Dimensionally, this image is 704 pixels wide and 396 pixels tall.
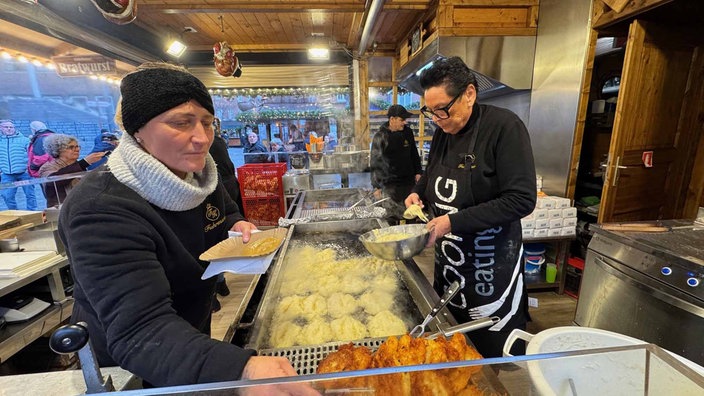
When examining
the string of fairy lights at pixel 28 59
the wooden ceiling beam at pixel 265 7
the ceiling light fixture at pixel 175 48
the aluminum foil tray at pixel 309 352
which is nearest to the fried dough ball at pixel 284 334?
the aluminum foil tray at pixel 309 352

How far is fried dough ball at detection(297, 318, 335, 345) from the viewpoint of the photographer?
114cm

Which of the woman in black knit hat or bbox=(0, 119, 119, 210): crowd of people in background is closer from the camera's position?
the woman in black knit hat

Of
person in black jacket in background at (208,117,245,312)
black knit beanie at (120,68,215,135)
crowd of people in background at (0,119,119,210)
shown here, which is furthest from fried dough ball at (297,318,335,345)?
crowd of people in background at (0,119,119,210)

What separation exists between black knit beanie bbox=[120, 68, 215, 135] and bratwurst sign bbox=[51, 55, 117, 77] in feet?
11.6

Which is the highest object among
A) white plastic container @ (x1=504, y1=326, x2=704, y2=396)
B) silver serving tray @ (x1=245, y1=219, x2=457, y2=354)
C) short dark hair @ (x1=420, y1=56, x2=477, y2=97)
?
short dark hair @ (x1=420, y1=56, x2=477, y2=97)

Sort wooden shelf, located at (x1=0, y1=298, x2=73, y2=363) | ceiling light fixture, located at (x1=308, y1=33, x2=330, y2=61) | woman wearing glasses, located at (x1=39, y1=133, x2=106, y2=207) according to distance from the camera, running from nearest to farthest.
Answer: wooden shelf, located at (x1=0, y1=298, x2=73, y2=363), woman wearing glasses, located at (x1=39, y1=133, x2=106, y2=207), ceiling light fixture, located at (x1=308, y1=33, x2=330, y2=61)

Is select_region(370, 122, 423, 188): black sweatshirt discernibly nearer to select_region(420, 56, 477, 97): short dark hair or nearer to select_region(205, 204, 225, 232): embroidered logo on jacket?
select_region(420, 56, 477, 97): short dark hair

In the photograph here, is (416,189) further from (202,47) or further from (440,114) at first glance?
(202,47)

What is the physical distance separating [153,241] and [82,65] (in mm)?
3949

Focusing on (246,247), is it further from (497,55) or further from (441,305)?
(497,55)

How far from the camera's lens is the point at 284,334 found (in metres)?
1.17

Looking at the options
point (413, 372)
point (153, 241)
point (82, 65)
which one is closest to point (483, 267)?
point (413, 372)

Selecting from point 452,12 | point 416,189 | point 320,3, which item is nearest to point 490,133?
point 416,189

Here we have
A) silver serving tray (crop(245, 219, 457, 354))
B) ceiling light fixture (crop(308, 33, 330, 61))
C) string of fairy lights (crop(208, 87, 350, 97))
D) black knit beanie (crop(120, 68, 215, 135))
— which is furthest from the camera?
string of fairy lights (crop(208, 87, 350, 97))
